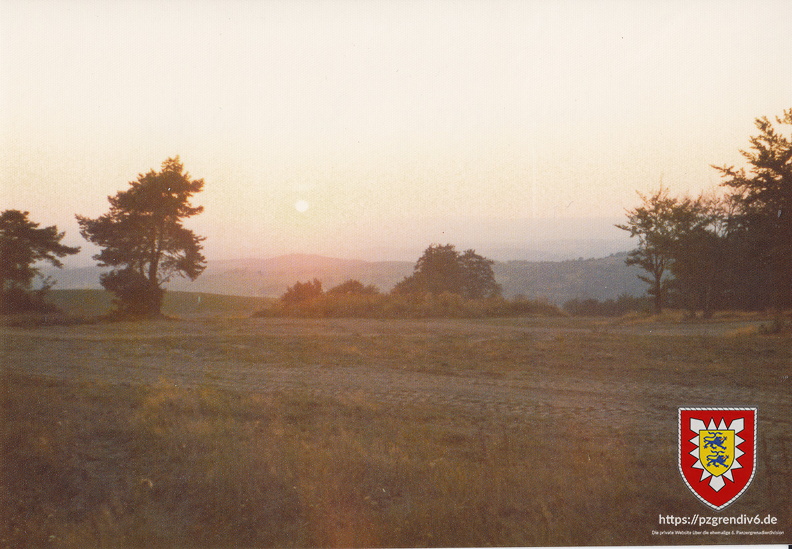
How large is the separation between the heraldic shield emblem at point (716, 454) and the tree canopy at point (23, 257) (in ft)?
52.5

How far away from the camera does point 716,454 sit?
5.91 metres

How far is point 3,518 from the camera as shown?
6.25 metres

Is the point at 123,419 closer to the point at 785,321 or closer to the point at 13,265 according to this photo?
the point at 13,265

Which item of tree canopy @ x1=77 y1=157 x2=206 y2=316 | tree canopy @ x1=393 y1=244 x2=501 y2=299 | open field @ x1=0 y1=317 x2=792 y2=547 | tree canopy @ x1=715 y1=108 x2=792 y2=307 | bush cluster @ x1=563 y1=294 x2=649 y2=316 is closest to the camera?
open field @ x1=0 y1=317 x2=792 y2=547

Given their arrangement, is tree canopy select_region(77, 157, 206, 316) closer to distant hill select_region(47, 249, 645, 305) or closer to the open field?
distant hill select_region(47, 249, 645, 305)

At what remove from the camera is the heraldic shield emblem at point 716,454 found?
5.81 meters

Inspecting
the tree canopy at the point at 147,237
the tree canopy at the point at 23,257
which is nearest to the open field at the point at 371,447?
the tree canopy at the point at 23,257

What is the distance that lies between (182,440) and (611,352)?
9631 millimetres

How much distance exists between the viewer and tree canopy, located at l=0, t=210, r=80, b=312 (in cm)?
1720

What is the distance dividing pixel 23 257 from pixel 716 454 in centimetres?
1870

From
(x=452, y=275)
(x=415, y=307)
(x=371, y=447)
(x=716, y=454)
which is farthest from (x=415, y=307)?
(x=716, y=454)

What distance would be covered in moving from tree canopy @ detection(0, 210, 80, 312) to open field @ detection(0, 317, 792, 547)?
5.01 m

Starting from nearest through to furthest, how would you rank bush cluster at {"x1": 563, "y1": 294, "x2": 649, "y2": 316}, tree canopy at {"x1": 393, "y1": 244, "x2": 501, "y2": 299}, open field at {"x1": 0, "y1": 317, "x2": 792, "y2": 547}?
open field at {"x1": 0, "y1": 317, "x2": 792, "y2": 547} → tree canopy at {"x1": 393, "y1": 244, "x2": 501, "y2": 299} → bush cluster at {"x1": 563, "y1": 294, "x2": 649, "y2": 316}

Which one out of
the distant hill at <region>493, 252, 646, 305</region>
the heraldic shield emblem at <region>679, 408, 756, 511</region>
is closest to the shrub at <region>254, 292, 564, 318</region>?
the distant hill at <region>493, 252, 646, 305</region>
